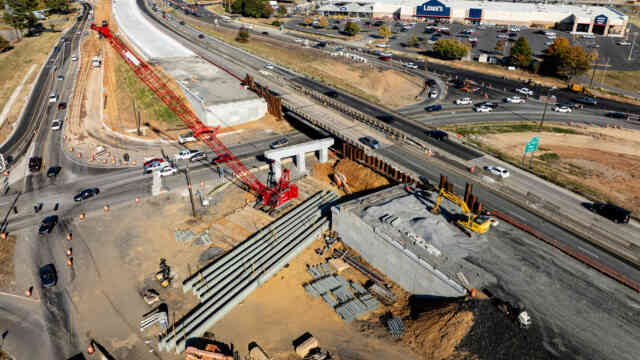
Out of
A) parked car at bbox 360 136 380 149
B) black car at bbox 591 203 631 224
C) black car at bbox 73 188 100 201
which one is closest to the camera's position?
black car at bbox 591 203 631 224

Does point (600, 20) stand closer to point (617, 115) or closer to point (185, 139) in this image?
point (617, 115)

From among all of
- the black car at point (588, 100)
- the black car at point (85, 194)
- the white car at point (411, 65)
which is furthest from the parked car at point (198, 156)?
the black car at point (588, 100)

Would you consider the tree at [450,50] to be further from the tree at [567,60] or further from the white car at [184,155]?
the white car at [184,155]

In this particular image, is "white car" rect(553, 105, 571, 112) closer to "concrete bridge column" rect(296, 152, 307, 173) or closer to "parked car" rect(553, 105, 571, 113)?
"parked car" rect(553, 105, 571, 113)

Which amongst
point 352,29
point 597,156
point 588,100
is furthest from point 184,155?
point 352,29

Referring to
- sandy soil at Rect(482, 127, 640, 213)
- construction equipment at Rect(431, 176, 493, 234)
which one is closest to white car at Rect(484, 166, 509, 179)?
construction equipment at Rect(431, 176, 493, 234)

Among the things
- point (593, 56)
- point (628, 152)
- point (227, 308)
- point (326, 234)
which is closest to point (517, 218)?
point (326, 234)
